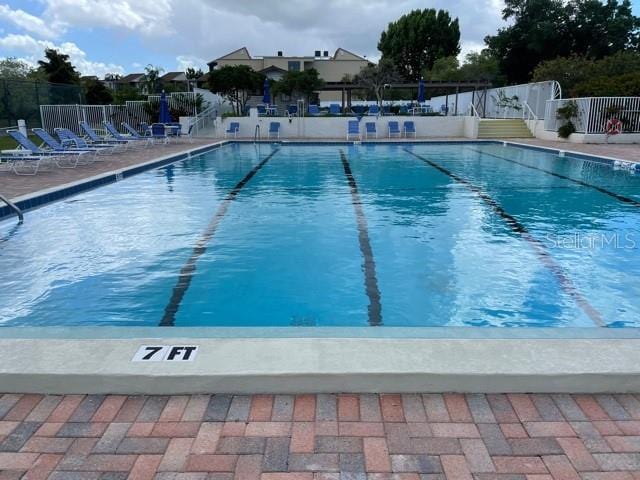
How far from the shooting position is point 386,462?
1839 mm

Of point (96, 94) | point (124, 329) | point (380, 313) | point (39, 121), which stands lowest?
point (380, 313)

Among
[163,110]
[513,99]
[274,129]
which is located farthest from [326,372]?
[513,99]

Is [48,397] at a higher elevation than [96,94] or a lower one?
lower

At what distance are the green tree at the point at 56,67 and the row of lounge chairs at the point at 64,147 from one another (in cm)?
2398

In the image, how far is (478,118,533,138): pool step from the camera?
21000mm

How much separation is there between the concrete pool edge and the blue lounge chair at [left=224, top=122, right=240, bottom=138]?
65.6ft

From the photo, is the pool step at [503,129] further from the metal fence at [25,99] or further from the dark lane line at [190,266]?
the metal fence at [25,99]

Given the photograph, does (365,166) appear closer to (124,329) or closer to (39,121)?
(124,329)

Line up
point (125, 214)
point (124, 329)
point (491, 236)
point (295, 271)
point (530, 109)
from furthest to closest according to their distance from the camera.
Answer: point (530, 109), point (125, 214), point (491, 236), point (295, 271), point (124, 329)

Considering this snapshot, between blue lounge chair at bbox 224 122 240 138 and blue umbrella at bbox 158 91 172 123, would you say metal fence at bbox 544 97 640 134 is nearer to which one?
blue lounge chair at bbox 224 122 240 138

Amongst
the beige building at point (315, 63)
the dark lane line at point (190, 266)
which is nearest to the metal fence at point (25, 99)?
the dark lane line at point (190, 266)

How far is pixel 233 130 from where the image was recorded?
851 inches

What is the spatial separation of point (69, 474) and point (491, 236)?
5.25m

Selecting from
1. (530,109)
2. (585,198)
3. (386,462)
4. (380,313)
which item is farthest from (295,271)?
(530,109)
